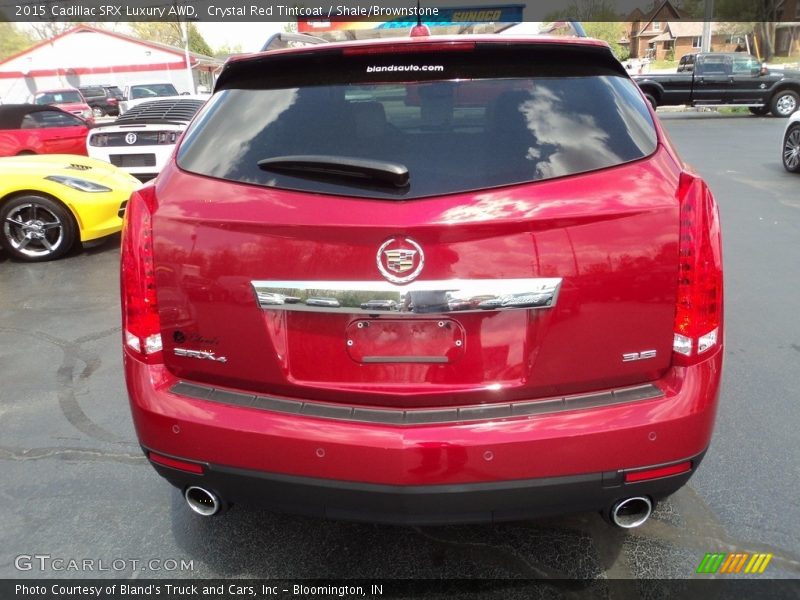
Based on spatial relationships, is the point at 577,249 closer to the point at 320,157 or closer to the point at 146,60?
the point at 320,157

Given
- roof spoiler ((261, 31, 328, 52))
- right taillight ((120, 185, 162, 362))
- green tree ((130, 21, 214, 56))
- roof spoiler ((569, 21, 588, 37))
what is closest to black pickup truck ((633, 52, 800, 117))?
roof spoiler ((569, 21, 588, 37))

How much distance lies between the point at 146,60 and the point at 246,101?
2234 inches

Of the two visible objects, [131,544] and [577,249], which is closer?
[577,249]

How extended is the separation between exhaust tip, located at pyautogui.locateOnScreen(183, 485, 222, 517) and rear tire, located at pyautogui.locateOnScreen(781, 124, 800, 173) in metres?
11.4

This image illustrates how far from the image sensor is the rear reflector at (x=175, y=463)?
218 cm

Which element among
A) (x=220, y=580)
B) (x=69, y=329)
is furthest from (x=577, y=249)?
(x=69, y=329)

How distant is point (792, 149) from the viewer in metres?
11.0

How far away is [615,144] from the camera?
2.15 meters

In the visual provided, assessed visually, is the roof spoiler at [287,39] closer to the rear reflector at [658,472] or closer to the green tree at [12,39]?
the rear reflector at [658,472]

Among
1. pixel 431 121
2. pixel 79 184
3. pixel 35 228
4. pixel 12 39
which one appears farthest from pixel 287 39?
pixel 12 39

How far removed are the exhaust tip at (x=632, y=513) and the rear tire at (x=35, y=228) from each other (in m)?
6.82

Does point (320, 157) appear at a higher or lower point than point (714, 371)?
higher

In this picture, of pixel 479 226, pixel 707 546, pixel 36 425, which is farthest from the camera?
pixel 36 425
